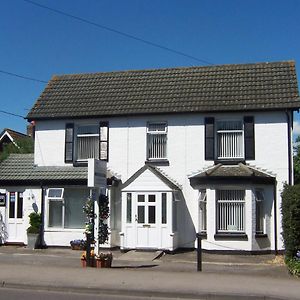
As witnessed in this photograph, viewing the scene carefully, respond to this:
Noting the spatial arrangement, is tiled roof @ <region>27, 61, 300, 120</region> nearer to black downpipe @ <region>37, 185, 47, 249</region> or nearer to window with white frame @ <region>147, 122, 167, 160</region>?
window with white frame @ <region>147, 122, 167, 160</region>

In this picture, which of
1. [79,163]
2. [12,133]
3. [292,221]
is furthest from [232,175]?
[12,133]

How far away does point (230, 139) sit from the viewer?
71.4ft

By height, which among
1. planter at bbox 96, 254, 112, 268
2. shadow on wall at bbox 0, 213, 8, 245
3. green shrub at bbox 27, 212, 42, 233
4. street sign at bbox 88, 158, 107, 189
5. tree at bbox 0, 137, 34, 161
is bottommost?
planter at bbox 96, 254, 112, 268

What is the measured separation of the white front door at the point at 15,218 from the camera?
23.0 m

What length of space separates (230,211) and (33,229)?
8.21m

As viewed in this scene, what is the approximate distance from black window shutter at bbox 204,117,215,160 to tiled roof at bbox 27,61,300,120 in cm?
56

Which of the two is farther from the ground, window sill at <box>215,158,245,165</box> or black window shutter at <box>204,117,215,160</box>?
black window shutter at <box>204,117,215,160</box>

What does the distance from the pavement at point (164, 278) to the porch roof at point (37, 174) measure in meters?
4.21

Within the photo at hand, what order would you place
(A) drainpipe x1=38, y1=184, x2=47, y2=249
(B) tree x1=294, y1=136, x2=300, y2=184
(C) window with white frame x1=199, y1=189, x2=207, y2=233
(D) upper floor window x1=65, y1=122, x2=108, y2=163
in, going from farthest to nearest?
(B) tree x1=294, y1=136, x2=300, y2=184
(D) upper floor window x1=65, y1=122, x2=108, y2=163
(A) drainpipe x1=38, y1=184, x2=47, y2=249
(C) window with white frame x1=199, y1=189, x2=207, y2=233

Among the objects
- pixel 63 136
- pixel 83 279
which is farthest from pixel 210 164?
pixel 83 279

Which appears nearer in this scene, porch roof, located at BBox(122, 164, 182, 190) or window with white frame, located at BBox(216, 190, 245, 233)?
window with white frame, located at BBox(216, 190, 245, 233)

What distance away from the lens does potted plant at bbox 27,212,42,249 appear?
2216 centimetres

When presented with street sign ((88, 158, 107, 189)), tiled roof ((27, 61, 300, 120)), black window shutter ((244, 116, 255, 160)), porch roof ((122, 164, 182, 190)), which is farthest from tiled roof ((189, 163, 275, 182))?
street sign ((88, 158, 107, 189))

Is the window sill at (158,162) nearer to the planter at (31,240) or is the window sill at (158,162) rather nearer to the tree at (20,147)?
the planter at (31,240)
